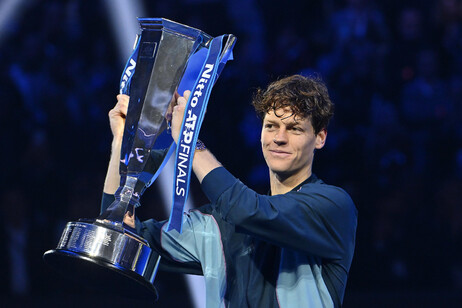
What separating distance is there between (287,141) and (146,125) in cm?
37

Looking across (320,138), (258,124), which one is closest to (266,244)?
(320,138)

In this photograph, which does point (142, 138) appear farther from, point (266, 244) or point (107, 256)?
point (266, 244)

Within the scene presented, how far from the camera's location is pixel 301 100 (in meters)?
1.77

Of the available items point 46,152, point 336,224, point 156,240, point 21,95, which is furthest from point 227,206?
point 21,95

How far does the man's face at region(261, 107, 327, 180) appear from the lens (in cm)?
174

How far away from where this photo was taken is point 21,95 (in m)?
4.31

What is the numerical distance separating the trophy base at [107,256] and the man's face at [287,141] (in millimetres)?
399

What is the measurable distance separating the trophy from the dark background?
76.1 inches

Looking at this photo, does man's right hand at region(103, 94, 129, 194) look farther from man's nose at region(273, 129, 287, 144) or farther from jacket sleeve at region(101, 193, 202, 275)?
man's nose at region(273, 129, 287, 144)

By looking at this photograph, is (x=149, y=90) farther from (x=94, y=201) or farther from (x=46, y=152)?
(x=46, y=152)

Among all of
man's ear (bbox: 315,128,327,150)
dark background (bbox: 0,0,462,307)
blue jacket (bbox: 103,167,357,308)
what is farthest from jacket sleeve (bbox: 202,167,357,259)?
dark background (bbox: 0,0,462,307)

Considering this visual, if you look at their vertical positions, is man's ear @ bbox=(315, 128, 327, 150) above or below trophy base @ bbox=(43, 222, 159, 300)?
above

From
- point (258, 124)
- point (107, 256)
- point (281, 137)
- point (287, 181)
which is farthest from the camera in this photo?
point (258, 124)

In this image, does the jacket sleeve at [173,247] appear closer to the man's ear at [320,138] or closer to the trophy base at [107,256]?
the trophy base at [107,256]
